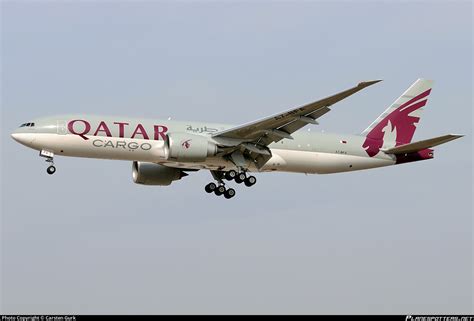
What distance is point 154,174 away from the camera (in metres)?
55.1

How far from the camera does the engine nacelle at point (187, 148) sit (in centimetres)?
4875

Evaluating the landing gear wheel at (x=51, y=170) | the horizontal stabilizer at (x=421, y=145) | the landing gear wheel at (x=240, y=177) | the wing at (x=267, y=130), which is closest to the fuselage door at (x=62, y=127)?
the landing gear wheel at (x=51, y=170)

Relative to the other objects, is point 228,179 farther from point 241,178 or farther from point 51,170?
point 51,170

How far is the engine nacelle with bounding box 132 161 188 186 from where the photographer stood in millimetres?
55031

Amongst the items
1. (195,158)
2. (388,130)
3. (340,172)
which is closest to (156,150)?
(195,158)

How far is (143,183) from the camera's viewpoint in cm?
5538

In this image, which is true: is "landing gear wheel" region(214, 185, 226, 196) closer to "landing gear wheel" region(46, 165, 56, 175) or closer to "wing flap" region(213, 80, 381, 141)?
"wing flap" region(213, 80, 381, 141)

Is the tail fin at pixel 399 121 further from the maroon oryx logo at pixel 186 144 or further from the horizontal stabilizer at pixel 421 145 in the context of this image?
the maroon oryx logo at pixel 186 144

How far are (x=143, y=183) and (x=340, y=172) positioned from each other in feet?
34.8

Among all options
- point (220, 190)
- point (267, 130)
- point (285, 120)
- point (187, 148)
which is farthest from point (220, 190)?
point (285, 120)

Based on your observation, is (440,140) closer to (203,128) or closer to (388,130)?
(388,130)

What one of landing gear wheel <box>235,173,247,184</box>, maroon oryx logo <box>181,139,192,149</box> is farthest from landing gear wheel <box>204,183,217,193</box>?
maroon oryx logo <box>181,139,192,149</box>

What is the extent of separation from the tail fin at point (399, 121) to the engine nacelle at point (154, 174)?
10.4 m

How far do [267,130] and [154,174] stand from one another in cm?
833
